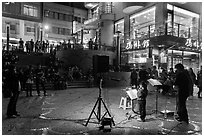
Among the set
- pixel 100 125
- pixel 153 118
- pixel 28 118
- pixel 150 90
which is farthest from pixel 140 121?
pixel 150 90

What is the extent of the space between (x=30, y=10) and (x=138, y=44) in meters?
22.1

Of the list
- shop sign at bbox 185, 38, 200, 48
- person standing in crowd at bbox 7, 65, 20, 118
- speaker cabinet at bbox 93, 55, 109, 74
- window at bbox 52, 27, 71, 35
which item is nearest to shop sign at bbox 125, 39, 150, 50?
shop sign at bbox 185, 38, 200, 48

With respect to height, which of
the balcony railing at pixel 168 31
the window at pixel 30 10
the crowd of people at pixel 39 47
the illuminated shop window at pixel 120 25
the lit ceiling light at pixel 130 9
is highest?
the window at pixel 30 10

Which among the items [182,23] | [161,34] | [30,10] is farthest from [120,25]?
[30,10]

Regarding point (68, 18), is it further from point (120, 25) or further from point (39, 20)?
point (120, 25)

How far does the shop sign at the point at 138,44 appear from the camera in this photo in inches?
773

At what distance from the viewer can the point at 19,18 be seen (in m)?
30.3

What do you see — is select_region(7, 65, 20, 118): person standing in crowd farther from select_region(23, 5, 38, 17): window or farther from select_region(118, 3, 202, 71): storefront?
select_region(23, 5, 38, 17): window

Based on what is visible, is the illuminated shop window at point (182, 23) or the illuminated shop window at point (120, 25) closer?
the illuminated shop window at point (182, 23)

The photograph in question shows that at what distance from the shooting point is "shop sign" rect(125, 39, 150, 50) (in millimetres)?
19638

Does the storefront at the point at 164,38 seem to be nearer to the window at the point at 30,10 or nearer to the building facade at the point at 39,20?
the building facade at the point at 39,20

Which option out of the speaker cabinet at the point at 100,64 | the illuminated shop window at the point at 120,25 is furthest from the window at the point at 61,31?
the speaker cabinet at the point at 100,64

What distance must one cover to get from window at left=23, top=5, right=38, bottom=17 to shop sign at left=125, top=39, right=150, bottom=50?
19932mm

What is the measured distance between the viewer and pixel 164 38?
17859 mm
